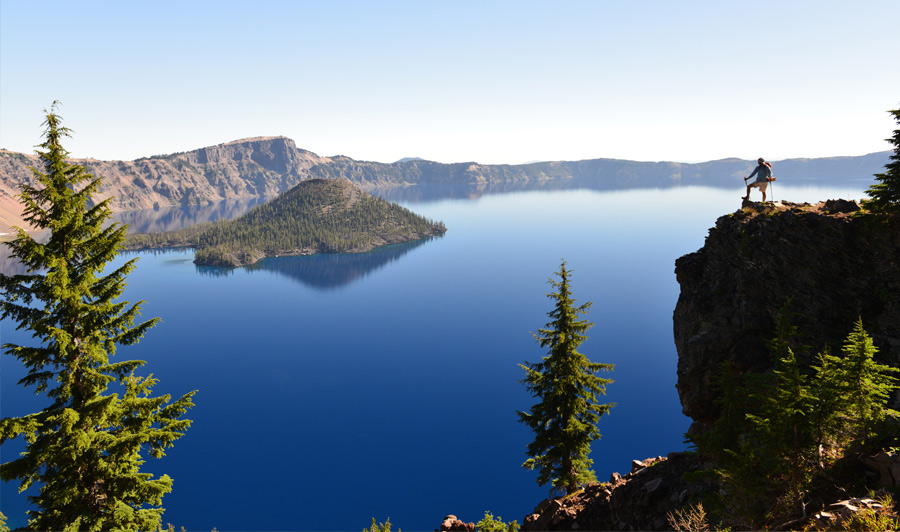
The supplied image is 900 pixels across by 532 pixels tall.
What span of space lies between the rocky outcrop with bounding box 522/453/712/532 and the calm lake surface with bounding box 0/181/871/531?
1342 inches

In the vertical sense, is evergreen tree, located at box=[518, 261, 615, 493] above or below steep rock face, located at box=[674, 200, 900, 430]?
below

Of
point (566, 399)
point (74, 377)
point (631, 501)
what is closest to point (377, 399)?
point (566, 399)

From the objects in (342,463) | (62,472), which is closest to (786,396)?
(62,472)

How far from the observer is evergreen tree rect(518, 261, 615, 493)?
30.2m

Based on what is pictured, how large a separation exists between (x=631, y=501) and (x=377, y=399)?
7008 centimetres

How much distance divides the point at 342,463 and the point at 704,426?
56.3 meters

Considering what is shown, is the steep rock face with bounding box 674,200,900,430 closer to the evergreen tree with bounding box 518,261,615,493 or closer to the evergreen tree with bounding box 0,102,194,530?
the evergreen tree with bounding box 518,261,615,493

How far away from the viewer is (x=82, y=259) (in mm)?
15852

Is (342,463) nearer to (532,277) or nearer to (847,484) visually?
(847,484)

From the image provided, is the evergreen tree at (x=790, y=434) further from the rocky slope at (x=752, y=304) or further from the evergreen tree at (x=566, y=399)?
the evergreen tree at (x=566, y=399)

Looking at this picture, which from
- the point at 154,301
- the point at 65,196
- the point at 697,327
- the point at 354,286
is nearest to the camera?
the point at 65,196

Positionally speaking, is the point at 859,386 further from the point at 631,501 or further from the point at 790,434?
the point at 631,501

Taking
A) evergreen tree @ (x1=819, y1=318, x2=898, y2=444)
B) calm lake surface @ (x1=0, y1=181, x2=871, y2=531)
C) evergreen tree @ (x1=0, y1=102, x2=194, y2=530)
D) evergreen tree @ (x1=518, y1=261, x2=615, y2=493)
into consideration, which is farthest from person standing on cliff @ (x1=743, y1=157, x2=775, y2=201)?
evergreen tree @ (x1=0, y1=102, x2=194, y2=530)

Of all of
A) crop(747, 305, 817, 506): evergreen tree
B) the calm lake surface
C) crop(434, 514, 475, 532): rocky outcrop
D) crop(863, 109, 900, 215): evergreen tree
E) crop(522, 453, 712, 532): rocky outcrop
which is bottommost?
the calm lake surface
